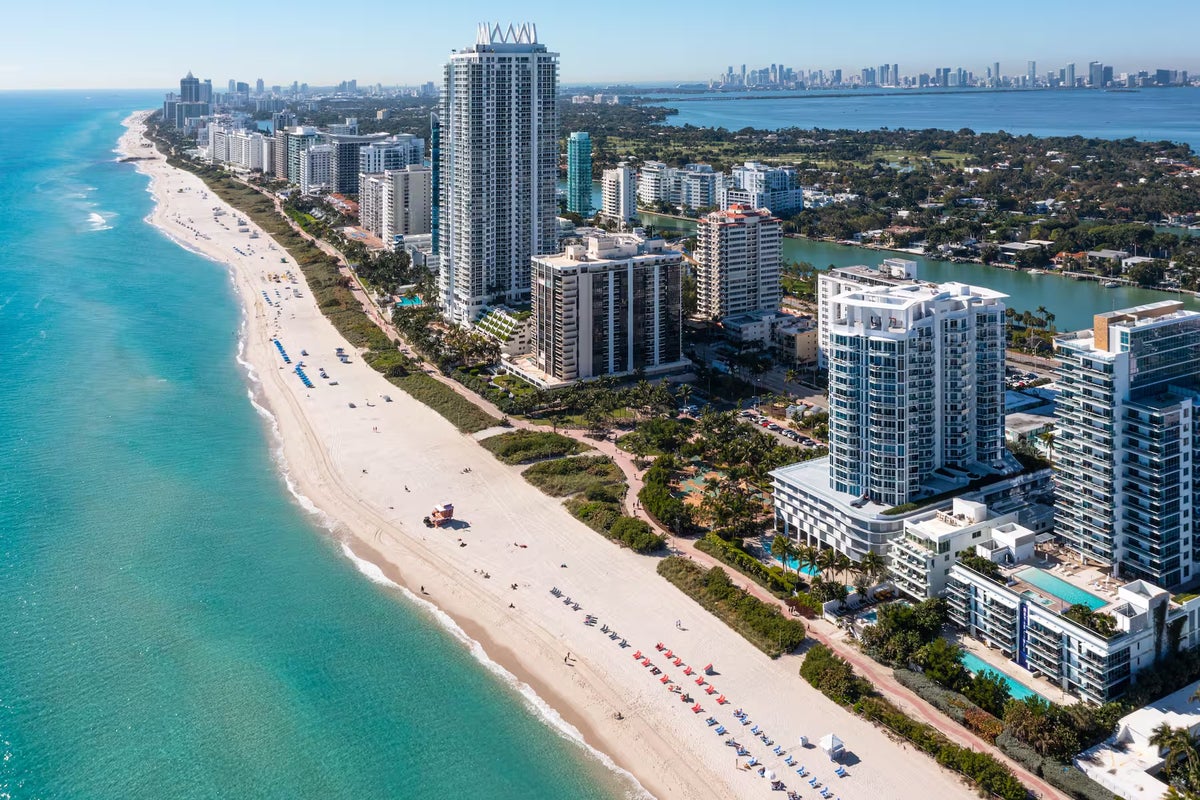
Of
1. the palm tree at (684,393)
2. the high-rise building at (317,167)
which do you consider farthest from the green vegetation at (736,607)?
the high-rise building at (317,167)

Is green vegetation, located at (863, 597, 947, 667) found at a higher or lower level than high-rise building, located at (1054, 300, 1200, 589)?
lower

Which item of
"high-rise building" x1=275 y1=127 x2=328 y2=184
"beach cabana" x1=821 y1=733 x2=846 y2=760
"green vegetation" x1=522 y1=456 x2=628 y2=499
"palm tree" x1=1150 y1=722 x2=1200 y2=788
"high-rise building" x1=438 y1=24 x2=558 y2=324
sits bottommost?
"beach cabana" x1=821 y1=733 x2=846 y2=760

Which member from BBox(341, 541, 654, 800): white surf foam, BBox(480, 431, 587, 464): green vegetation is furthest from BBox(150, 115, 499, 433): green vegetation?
BBox(341, 541, 654, 800): white surf foam

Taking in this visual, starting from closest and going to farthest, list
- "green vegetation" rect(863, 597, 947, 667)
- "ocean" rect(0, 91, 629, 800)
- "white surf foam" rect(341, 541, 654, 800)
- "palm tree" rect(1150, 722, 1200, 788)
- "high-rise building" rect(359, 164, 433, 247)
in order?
"palm tree" rect(1150, 722, 1200, 788) < "white surf foam" rect(341, 541, 654, 800) < "ocean" rect(0, 91, 629, 800) < "green vegetation" rect(863, 597, 947, 667) < "high-rise building" rect(359, 164, 433, 247)

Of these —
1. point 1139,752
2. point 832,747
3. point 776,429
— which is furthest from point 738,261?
point 1139,752

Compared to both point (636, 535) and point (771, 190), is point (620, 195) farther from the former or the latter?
point (636, 535)

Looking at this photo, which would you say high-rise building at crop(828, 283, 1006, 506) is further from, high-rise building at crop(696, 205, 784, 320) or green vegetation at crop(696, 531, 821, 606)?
high-rise building at crop(696, 205, 784, 320)

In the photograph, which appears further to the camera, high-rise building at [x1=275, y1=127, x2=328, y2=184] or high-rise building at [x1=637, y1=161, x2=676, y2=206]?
high-rise building at [x1=275, y1=127, x2=328, y2=184]
